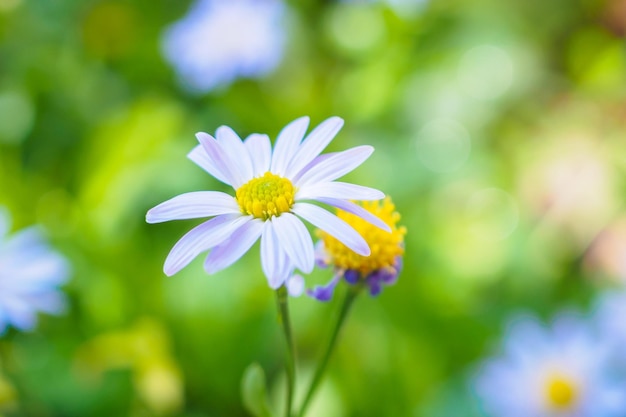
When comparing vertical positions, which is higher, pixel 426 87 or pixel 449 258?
pixel 426 87

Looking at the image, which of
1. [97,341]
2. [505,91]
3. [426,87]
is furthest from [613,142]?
[97,341]

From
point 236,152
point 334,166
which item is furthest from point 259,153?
point 334,166

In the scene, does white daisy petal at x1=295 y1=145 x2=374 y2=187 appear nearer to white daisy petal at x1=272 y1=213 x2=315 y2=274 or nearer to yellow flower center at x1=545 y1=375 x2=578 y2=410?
white daisy petal at x1=272 y1=213 x2=315 y2=274

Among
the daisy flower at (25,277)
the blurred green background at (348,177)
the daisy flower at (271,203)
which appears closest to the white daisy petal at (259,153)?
Answer: the daisy flower at (271,203)

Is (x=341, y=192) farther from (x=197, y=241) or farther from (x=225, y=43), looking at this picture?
(x=225, y=43)

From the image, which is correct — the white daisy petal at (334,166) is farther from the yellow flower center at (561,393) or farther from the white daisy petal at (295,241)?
the yellow flower center at (561,393)

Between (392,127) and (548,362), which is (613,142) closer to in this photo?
(392,127)
